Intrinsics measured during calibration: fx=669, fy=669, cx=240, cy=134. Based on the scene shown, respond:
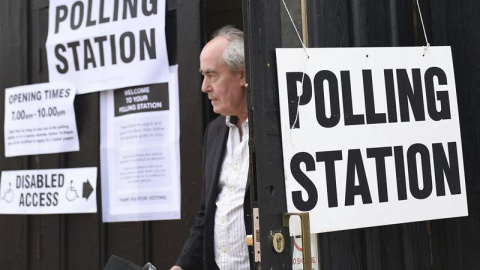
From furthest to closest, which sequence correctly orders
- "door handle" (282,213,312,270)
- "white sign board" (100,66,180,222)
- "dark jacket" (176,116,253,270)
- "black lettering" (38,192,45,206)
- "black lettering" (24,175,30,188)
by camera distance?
"black lettering" (24,175,30,188) < "black lettering" (38,192,45,206) < "white sign board" (100,66,180,222) < "dark jacket" (176,116,253,270) < "door handle" (282,213,312,270)

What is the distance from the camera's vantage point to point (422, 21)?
2438 mm

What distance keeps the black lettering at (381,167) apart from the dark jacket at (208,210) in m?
0.85

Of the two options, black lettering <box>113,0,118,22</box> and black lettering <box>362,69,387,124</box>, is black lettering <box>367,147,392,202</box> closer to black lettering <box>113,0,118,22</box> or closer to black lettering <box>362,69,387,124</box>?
black lettering <box>362,69,387,124</box>

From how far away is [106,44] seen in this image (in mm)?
4184

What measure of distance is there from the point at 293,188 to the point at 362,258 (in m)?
0.46

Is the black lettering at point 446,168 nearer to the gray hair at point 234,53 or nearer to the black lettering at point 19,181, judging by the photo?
the gray hair at point 234,53

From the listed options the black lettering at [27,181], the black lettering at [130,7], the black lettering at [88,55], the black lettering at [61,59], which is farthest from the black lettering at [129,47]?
the black lettering at [27,181]

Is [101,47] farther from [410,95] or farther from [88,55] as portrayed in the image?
[410,95]

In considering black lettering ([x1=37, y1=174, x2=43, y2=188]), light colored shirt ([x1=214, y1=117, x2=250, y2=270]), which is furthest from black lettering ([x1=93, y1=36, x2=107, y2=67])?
light colored shirt ([x1=214, y1=117, x2=250, y2=270])

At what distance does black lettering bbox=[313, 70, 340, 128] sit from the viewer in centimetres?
208

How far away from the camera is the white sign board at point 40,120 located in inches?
173

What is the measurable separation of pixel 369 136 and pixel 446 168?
311 millimetres

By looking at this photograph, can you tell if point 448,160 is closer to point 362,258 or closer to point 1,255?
point 362,258

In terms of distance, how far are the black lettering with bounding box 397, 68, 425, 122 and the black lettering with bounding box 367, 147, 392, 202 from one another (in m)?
0.14
